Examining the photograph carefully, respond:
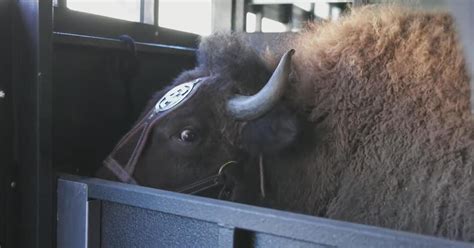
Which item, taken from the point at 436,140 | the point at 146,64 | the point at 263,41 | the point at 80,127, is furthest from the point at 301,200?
the point at 263,41

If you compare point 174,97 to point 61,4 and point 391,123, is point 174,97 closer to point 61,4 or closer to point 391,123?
point 61,4

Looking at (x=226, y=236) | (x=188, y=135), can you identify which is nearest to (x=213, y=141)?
(x=188, y=135)

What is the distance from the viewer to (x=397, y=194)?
1956mm

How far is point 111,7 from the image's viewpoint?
11.3 ft

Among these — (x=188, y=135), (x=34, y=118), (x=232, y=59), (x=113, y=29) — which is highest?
(x=113, y=29)

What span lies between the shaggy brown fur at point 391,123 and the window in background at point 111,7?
4.61 ft

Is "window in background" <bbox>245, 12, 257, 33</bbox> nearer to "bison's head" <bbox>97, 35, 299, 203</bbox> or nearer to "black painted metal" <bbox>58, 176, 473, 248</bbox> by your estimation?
"bison's head" <bbox>97, 35, 299, 203</bbox>

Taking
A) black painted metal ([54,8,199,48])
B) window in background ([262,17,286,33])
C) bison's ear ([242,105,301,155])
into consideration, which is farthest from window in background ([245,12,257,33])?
bison's ear ([242,105,301,155])

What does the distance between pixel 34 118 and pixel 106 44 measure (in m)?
0.89

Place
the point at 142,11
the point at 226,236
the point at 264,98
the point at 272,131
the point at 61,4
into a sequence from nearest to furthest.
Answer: the point at 226,236, the point at 264,98, the point at 272,131, the point at 61,4, the point at 142,11

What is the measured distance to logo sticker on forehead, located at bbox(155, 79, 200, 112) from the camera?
2.42 meters

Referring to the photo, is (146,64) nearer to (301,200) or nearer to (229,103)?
(229,103)

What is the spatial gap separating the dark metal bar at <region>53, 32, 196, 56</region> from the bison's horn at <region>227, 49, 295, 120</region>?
0.71m

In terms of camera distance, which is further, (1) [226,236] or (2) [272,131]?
(2) [272,131]
